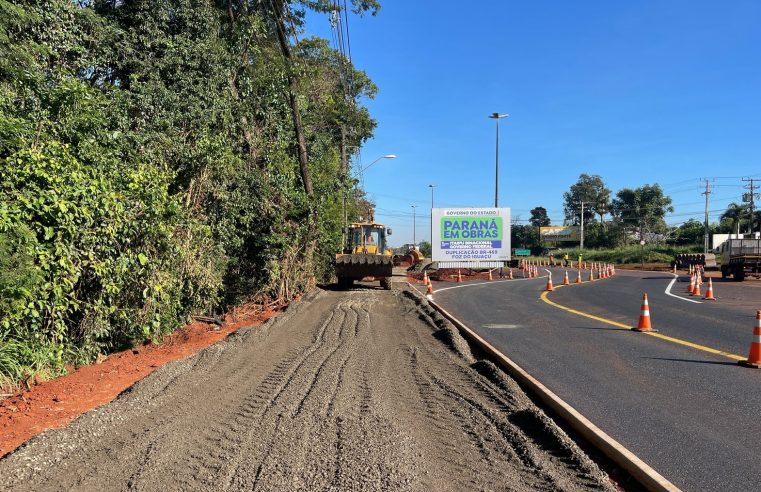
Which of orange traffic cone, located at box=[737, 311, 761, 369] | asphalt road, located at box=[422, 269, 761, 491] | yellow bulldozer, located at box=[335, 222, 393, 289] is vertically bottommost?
asphalt road, located at box=[422, 269, 761, 491]

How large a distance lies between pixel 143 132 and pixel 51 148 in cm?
480

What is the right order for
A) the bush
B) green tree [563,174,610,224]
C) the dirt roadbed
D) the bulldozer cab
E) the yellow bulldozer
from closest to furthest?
the dirt roadbed, the bush, the yellow bulldozer, the bulldozer cab, green tree [563,174,610,224]

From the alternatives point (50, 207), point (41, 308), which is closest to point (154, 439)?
point (41, 308)

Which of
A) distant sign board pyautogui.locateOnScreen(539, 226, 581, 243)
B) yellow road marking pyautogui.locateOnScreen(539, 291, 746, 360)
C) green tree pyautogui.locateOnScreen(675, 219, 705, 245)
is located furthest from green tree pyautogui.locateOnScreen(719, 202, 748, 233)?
yellow road marking pyautogui.locateOnScreen(539, 291, 746, 360)

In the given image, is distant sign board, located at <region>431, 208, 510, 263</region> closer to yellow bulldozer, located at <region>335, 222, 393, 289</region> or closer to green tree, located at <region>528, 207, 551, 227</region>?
yellow bulldozer, located at <region>335, 222, 393, 289</region>

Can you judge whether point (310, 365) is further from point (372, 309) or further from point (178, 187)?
point (372, 309)

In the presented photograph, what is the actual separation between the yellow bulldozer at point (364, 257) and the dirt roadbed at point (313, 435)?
11.9 m

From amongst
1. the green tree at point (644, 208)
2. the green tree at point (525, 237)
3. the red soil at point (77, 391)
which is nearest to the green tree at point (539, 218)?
the green tree at point (525, 237)

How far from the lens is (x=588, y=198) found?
10506 centimetres

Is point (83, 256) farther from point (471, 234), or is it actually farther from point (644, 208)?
point (644, 208)

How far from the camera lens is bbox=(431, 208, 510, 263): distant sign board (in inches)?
1110

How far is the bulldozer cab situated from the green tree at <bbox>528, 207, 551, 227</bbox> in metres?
115

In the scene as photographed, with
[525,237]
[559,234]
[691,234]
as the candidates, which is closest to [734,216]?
[691,234]

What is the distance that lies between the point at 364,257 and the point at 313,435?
1532 centimetres
